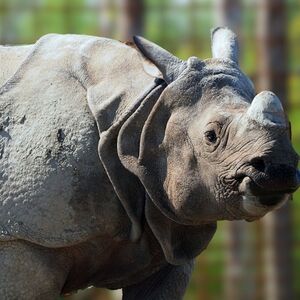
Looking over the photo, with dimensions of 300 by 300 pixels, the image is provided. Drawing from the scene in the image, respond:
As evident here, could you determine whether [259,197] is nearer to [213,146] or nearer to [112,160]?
[213,146]

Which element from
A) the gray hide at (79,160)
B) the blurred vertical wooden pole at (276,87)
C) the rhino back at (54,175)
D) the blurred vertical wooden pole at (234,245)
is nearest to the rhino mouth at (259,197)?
the gray hide at (79,160)

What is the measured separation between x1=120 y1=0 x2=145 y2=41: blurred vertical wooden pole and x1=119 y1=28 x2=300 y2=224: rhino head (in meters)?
10.5

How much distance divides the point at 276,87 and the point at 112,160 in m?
11.3

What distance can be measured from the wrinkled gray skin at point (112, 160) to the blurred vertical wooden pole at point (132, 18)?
10.1 meters

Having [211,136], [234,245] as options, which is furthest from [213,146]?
[234,245]

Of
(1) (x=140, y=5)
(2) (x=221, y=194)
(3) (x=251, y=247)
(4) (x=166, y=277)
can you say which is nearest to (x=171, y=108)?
(2) (x=221, y=194)

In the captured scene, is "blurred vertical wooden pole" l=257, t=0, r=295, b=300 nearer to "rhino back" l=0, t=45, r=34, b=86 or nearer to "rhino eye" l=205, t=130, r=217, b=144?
"rhino back" l=0, t=45, r=34, b=86

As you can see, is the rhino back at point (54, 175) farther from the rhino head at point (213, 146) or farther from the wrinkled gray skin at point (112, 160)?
the rhino head at point (213, 146)

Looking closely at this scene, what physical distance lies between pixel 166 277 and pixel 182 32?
48.4 ft

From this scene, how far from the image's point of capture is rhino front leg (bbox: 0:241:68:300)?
8.91m

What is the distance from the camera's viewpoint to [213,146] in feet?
27.8

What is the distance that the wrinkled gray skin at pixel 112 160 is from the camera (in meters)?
8.60

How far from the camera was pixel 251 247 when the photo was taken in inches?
907

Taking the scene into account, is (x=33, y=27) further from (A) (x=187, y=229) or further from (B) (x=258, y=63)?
(A) (x=187, y=229)
